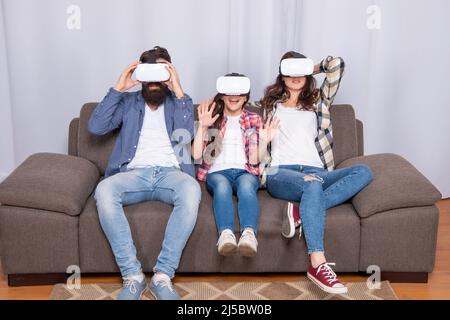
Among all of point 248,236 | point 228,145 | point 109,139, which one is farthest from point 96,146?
point 248,236

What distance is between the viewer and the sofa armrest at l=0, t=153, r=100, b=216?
268 centimetres

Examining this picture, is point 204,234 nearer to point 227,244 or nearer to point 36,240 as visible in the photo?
point 227,244

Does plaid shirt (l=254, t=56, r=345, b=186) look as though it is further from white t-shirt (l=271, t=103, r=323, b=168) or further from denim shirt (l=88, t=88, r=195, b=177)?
denim shirt (l=88, t=88, r=195, b=177)

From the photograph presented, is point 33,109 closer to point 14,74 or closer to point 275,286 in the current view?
point 14,74

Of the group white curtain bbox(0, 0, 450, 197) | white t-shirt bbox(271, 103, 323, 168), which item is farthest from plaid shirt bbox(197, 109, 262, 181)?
white curtain bbox(0, 0, 450, 197)

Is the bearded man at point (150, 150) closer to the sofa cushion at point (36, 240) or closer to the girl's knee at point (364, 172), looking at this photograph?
the sofa cushion at point (36, 240)

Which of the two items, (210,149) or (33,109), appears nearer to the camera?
(210,149)

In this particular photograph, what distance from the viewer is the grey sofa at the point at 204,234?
270 centimetres

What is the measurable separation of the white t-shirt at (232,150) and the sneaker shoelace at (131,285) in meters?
0.66

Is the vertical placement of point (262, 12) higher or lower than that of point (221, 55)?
higher
